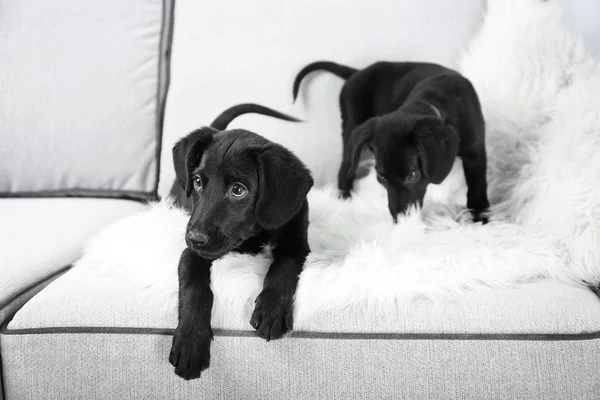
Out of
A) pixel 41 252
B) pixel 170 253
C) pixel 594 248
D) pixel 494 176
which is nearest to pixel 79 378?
pixel 170 253

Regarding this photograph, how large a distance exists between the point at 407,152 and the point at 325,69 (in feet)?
1.75

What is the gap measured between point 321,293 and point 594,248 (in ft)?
2.22

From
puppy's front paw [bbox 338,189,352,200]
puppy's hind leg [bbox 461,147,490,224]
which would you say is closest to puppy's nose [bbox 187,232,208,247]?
puppy's front paw [bbox 338,189,352,200]

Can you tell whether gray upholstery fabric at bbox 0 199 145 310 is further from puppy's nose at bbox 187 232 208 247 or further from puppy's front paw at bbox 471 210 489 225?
puppy's front paw at bbox 471 210 489 225

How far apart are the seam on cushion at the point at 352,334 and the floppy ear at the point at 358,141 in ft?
2.57

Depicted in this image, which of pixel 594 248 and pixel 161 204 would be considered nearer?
pixel 594 248

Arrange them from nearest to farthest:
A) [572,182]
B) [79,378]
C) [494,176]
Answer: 1. [79,378]
2. [572,182]
3. [494,176]

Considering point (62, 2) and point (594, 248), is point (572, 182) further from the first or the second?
point (62, 2)

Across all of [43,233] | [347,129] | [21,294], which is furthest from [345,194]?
[21,294]

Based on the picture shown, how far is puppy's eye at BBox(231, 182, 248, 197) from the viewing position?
4.24 feet

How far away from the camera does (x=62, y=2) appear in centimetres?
209

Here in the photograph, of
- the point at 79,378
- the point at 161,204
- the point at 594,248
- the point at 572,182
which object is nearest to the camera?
the point at 79,378

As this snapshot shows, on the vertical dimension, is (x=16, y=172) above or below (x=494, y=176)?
below

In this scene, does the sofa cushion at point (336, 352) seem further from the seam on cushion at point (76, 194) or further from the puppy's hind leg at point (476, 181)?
the seam on cushion at point (76, 194)
